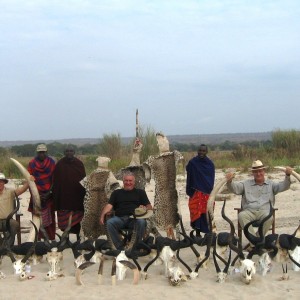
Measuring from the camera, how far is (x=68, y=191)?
895 centimetres

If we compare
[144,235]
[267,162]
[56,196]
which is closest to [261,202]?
[144,235]

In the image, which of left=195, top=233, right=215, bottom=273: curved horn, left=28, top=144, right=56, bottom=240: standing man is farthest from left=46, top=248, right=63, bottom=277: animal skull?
left=195, top=233, right=215, bottom=273: curved horn

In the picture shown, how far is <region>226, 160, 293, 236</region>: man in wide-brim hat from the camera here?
8312 millimetres

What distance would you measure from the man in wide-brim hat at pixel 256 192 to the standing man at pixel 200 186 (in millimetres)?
743

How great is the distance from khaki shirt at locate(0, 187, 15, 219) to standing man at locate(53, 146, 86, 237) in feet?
2.31

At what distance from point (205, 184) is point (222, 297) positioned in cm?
298

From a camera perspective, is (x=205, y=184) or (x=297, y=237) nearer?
(x=297, y=237)

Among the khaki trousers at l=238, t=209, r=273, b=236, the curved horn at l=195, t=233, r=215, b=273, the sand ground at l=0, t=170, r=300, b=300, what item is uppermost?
the khaki trousers at l=238, t=209, r=273, b=236

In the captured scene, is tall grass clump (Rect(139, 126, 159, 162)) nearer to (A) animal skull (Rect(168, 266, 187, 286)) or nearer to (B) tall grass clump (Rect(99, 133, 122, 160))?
(B) tall grass clump (Rect(99, 133, 122, 160))

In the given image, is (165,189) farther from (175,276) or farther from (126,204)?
(175,276)

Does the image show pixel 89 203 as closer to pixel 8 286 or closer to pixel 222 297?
pixel 8 286

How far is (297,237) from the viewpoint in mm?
7949

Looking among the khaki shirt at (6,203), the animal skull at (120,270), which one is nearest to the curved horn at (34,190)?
the khaki shirt at (6,203)

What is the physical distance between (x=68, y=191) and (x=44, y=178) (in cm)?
46
